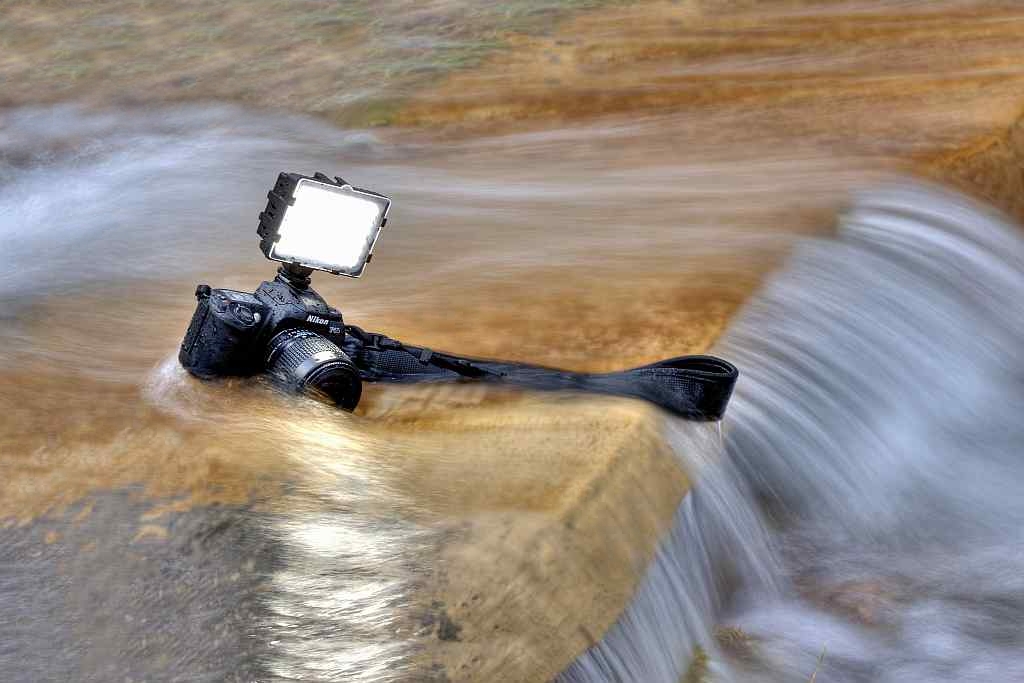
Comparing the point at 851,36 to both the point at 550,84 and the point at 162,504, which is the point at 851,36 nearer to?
the point at 550,84

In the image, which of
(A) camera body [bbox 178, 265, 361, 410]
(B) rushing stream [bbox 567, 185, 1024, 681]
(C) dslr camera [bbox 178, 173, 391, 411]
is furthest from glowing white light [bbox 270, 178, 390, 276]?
(B) rushing stream [bbox 567, 185, 1024, 681]

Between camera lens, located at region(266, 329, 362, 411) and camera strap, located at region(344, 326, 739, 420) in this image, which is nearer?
camera lens, located at region(266, 329, 362, 411)

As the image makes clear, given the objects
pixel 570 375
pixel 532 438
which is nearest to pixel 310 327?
pixel 532 438

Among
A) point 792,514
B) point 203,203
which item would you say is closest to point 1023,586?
point 792,514

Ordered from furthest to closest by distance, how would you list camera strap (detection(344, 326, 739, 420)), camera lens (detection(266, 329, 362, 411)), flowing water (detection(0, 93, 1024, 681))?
camera strap (detection(344, 326, 739, 420))
camera lens (detection(266, 329, 362, 411))
flowing water (detection(0, 93, 1024, 681))

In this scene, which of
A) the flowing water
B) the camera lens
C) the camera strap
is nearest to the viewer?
the flowing water

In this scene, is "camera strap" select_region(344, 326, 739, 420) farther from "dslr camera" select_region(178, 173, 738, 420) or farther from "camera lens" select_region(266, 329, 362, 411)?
"camera lens" select_region(266, 329, 362, 411)
